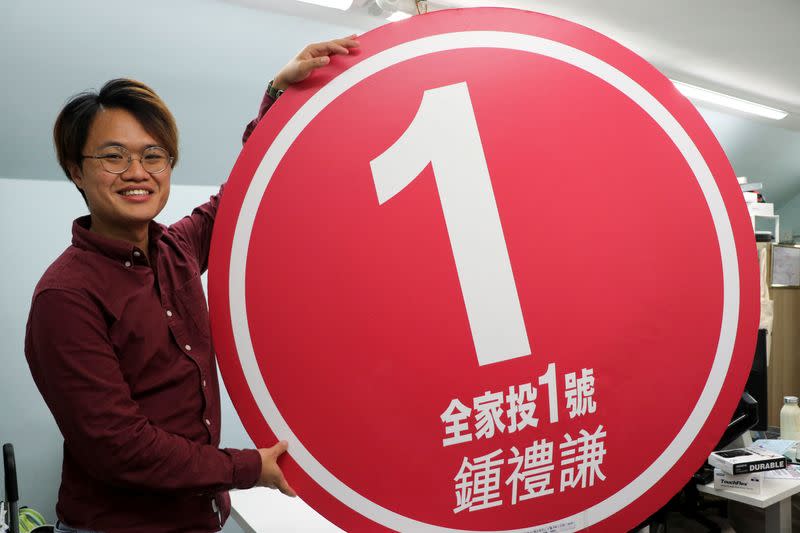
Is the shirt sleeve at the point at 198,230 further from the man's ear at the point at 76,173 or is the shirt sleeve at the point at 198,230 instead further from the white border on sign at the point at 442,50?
the white border on sign at the point at 442,50

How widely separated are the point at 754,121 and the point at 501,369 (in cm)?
598

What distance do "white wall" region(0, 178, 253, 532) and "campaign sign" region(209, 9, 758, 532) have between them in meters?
2.50

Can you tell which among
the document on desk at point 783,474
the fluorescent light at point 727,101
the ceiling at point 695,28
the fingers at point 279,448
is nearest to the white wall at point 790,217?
the fluorescent light at point 727,101

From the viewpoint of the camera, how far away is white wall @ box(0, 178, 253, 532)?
9.66 feet

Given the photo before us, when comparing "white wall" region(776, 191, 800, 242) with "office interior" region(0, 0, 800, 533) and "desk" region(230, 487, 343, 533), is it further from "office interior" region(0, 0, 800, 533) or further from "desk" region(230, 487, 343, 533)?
"desk" region(230, 487, 343, 533)

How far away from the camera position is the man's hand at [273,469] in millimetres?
958

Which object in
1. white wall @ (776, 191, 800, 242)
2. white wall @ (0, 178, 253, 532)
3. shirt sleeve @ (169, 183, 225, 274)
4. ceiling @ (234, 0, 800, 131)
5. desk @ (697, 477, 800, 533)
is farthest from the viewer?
white wall @ (776, 191, 800, 242)

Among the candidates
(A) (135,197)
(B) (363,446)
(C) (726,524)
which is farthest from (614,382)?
(C) (726,524)

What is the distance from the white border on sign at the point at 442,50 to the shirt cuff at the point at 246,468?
0.05m

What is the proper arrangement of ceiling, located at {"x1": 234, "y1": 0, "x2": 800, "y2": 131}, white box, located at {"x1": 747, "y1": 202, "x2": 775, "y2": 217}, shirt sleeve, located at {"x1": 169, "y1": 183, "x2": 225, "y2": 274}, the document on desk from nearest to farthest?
shirt sleeve, located at {"x1": 169, "y1": 183, "x2": 225, "y2": 274}
the document on desk
ceiling, located at {"x1": 234, "y1": 0, "x2": 800, "y2": 131}
white box, located at {"x1": 747, "y1": 202, "x2": 775, "y2": 217}

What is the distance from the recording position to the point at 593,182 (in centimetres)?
104

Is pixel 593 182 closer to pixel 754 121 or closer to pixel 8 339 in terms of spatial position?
pixel 8 339

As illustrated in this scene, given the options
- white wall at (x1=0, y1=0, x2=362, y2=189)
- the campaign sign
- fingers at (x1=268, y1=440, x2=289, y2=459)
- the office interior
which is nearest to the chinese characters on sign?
the campaign sign

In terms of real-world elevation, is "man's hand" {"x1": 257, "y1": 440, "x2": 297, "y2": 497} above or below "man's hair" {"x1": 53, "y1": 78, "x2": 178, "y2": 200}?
below
